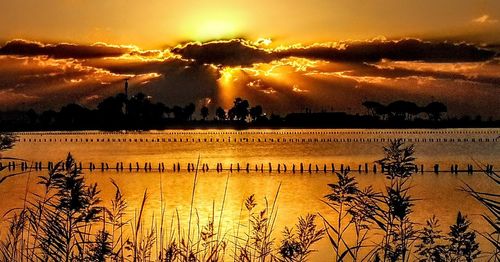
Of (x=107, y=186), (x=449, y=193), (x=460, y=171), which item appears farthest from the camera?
(x=460, y=171)

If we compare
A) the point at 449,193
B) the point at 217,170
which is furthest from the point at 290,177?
the point at 449,193

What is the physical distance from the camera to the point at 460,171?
7525 cm

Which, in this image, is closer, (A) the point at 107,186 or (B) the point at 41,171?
(A) the point at 107,186

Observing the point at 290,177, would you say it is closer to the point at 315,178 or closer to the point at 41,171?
the point at 315,178

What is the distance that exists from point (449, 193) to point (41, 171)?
4917cm

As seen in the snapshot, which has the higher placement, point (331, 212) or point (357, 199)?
point (357, 199)

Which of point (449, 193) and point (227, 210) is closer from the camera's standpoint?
point (227, 210)

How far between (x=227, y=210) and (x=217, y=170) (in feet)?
109

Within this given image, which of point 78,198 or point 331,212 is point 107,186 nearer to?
point 331,212

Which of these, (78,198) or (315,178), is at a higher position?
(78,198)

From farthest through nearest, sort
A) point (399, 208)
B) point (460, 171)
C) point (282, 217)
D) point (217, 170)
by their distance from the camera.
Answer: point (217, 170)
point (460, 171)
point (282, 217)
point (399, 208)

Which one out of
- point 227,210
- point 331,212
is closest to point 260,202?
point 227,210

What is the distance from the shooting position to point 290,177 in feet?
234

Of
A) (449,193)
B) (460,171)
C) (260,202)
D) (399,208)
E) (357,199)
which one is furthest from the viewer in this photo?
(460,171)
